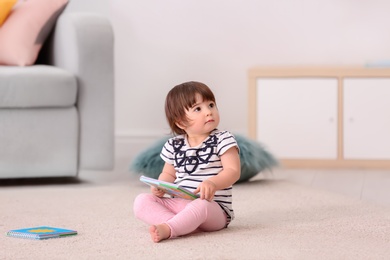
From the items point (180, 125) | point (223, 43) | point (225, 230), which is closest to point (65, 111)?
point (180, 125)

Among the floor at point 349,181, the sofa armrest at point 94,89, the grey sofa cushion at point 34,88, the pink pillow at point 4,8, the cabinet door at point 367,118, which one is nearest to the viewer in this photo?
the floor at point 349,181

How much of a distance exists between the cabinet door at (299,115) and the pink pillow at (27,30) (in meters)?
0.92

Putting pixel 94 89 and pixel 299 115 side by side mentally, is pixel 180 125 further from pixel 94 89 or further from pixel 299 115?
pixel 299 115

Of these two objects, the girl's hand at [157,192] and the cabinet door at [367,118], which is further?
the cabinet door at [367,118]

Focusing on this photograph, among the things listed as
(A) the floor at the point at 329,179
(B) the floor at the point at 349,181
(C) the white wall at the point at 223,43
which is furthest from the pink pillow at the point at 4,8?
(B) the floor at the point at 349,181

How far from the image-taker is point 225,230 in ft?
6.57

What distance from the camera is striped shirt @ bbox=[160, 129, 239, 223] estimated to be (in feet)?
6.55

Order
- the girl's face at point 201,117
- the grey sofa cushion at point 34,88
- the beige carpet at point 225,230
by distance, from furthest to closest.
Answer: the grey sofa cushion at point 34,88 < the girl's face at point 201,117 < the beige carpet at point 225,230

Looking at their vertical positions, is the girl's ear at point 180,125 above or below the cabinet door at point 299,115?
above

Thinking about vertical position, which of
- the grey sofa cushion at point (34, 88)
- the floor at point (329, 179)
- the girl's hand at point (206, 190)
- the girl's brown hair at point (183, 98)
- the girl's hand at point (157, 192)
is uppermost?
the girl's brown hair at point (183, 98)

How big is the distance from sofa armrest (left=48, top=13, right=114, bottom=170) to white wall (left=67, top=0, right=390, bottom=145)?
1004mm

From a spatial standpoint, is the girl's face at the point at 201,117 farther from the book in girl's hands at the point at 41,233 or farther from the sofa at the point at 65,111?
the sofa at the point at 65,111

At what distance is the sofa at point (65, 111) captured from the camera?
2.86 metres

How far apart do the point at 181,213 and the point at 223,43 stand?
2.15 m
